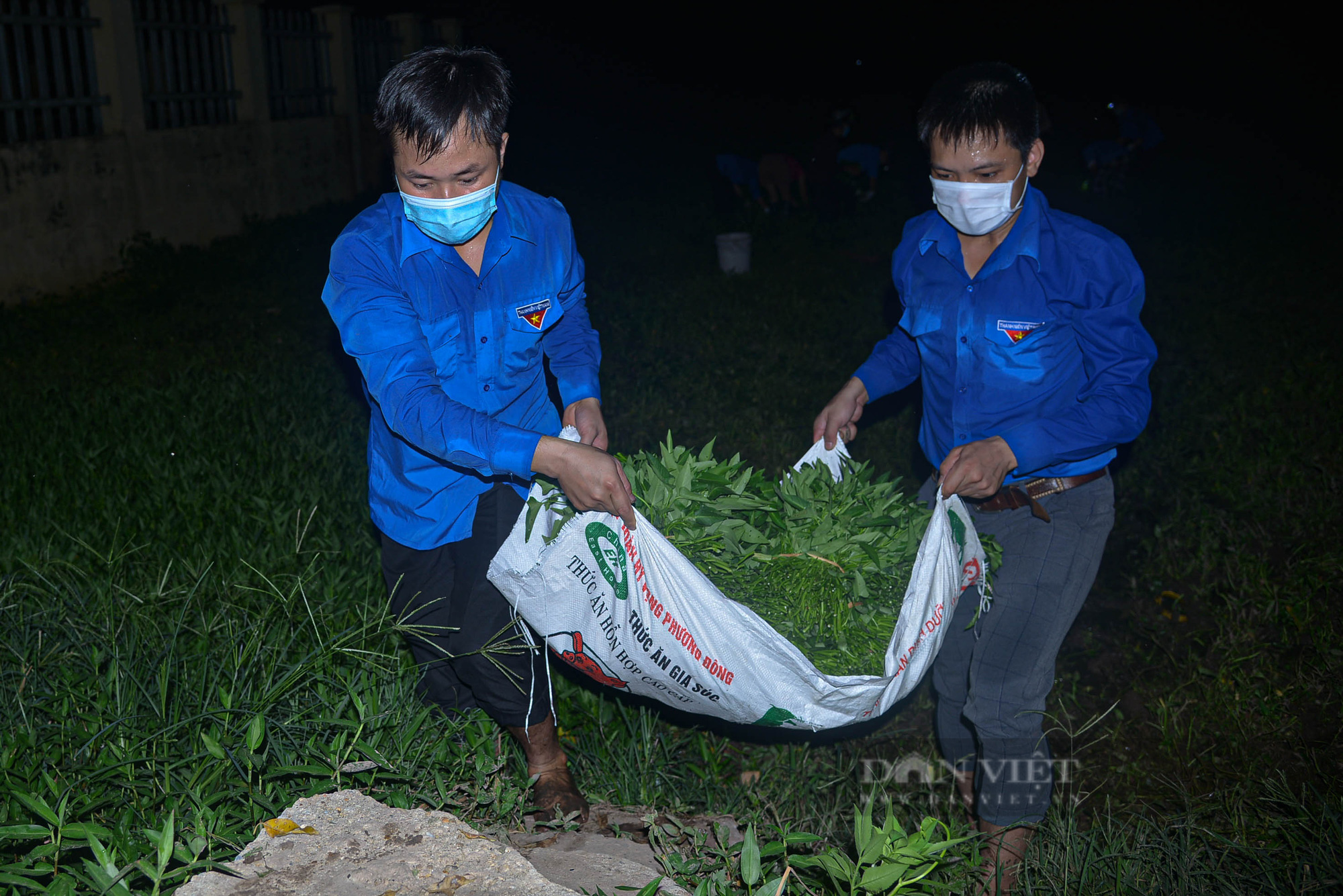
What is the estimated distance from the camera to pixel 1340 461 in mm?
5211

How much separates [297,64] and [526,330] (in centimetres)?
1332

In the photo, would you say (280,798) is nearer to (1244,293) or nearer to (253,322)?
(253,322)

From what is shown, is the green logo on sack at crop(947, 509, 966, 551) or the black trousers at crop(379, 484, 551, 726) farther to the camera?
the black trousers at crop(379, 484, 551, 726)

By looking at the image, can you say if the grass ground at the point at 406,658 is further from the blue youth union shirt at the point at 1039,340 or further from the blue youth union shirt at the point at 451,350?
the blue youth union shirt at the point at 1039,340

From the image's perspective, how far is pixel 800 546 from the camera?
2330 millimetres

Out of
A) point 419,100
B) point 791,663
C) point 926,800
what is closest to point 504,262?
point 419,100

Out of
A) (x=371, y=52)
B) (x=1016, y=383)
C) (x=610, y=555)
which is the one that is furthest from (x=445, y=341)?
(x=371, y=52)

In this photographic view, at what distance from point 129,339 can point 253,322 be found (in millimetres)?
906

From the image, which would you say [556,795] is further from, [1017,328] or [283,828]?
[1017,328]

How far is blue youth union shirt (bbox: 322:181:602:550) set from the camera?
221 cm

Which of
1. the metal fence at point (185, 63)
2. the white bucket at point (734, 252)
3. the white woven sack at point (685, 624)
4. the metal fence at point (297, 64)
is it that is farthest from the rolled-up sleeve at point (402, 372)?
the metal fence at point (297, 64)

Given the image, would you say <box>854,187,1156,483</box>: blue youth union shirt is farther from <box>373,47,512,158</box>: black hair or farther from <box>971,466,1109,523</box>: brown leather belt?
<box>373,47,512,158</box>: black hair

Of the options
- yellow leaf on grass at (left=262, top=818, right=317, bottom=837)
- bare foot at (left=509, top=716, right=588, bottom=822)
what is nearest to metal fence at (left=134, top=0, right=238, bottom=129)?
bare foot at (left=509, top=716, right=588, bottom=822)

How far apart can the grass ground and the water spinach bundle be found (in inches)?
22.7
